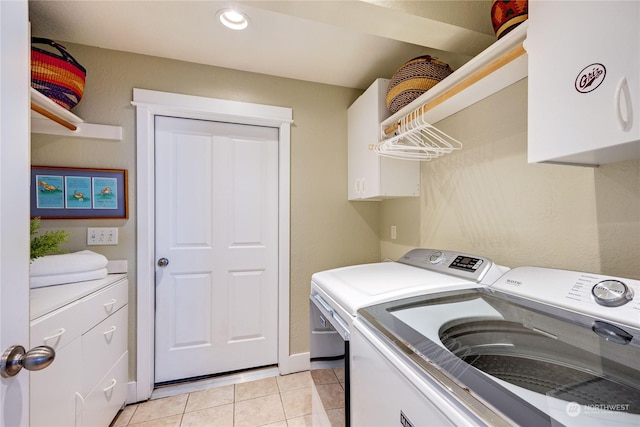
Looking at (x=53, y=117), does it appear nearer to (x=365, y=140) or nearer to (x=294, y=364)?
(x=365, y=140)

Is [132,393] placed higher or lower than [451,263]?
lower

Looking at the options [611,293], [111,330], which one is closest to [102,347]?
[111,330]

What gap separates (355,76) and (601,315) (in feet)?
6.52

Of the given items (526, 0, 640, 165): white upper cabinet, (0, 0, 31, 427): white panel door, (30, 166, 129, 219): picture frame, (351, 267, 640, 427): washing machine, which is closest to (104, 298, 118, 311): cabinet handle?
(30, 166, 129, 219): picture frame

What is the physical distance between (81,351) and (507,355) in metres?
1.73

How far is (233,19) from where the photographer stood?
1.47 m

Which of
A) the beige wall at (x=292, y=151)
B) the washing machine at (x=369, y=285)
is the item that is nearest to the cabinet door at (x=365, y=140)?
the beige wall at (x=292, y=151)

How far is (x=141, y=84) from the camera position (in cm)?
181

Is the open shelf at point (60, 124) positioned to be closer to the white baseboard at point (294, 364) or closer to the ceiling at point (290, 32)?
the ceiling at point (290, 32)

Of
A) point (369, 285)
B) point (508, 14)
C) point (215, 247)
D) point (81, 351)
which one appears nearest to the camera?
point (508, 14)

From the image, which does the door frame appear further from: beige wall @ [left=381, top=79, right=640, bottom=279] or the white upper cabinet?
the white upper cabinet

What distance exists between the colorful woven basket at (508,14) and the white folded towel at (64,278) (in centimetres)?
226

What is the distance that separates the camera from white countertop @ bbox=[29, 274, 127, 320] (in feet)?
3.37

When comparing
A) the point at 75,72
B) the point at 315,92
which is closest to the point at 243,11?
the point at 315,92
